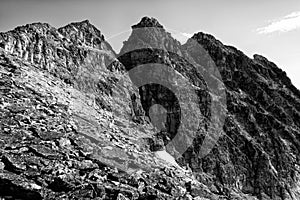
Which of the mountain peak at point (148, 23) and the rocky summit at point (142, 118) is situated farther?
the mountain peak at point (148, 23)

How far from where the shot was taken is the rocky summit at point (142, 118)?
117 ft

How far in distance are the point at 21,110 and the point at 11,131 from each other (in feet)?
20.3

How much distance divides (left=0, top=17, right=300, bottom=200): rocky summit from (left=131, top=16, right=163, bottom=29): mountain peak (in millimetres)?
482

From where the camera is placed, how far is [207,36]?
169375 millimetres

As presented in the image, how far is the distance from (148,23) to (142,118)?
61865 millimetres

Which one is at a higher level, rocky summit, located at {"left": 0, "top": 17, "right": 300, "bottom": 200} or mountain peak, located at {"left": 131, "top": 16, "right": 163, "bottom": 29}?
mountain peak, located at {"left": 131, "top": 16, "right": 163, "bottom": 29}

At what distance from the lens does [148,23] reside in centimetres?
15375

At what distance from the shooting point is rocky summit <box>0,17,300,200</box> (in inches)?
1405

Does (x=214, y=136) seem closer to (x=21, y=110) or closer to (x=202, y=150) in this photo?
(x=202, y=150)

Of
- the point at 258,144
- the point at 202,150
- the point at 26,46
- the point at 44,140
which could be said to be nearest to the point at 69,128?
the point at 44,140

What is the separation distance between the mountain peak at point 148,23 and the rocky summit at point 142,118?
0.48 meters

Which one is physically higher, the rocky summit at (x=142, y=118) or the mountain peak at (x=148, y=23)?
the mountain peak at (x=148, y=23)

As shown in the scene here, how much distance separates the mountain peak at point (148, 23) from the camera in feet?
501

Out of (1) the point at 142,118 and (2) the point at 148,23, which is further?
(2) the point at 148,23
